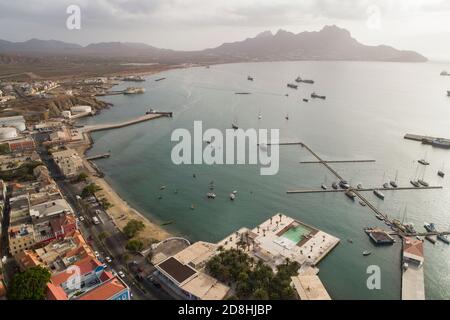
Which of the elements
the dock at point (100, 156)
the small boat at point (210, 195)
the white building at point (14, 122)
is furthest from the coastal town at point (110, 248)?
the white building at point (14, 122)

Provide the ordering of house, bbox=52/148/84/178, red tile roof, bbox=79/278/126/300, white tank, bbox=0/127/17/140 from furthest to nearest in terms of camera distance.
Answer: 1. white tank, bbox=0/127/17/140
2. house, bbox=52/148/84/178
3. red tile roof, bbox=79/278/126/300

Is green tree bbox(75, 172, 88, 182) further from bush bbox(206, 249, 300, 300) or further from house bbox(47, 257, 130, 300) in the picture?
bush bbox(206, 249, 300, 300)

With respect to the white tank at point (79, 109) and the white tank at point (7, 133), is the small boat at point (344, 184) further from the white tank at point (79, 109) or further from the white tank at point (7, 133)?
the white tank at point (79, 109)

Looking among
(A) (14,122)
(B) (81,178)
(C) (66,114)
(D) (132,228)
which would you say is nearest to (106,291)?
(D) (132,228)

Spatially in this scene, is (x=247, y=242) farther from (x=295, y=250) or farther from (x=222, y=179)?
(x=222, y=179)

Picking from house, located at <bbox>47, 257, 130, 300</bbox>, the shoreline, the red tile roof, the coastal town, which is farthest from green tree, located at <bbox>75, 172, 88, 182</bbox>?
the red tile roof

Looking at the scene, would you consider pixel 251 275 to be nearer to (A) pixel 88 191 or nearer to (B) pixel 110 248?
(B) pixel 110 248

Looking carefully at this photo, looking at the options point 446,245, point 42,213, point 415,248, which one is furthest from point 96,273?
point 446,245
